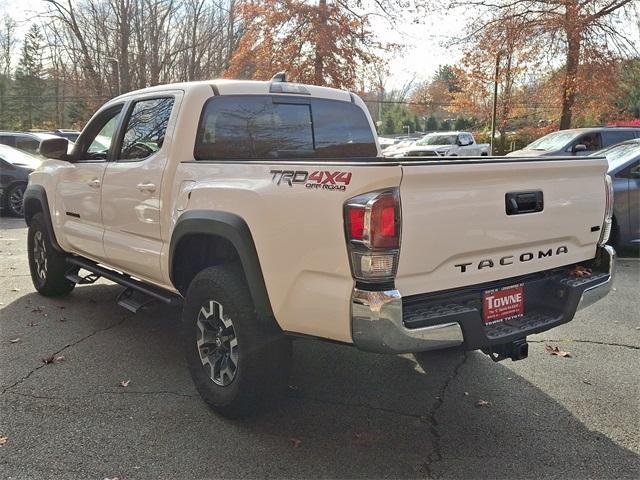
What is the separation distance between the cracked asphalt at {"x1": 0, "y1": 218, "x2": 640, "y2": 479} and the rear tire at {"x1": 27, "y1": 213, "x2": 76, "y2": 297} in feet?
2.98

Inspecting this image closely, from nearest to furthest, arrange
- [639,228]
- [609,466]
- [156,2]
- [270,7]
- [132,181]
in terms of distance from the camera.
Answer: [609,466]
[132,181]
[639,228]
[270,7]
[156,2]

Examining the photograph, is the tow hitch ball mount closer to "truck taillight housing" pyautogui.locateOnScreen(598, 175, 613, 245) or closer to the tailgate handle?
the tailgate handle

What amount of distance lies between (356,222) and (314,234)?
25 centimetres

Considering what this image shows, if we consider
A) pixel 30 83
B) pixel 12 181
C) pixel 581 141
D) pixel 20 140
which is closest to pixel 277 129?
pixel 12 181

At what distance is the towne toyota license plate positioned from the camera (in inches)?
116

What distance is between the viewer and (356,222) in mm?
2516

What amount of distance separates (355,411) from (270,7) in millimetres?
17115

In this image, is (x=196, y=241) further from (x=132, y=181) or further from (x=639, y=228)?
(x=639, y=228)

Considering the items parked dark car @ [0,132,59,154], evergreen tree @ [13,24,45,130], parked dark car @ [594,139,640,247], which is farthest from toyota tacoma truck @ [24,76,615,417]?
evergreen tree @ [13,24,45,130]

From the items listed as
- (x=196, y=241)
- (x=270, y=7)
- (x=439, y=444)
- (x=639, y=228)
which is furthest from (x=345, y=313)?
(x=270, y=7)

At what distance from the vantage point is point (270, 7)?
1820cm

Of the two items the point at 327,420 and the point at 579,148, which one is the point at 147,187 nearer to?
the point at 327,420

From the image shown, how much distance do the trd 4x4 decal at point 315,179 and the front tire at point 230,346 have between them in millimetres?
680

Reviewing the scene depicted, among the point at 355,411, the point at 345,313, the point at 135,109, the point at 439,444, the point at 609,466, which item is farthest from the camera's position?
the point at 135,109
